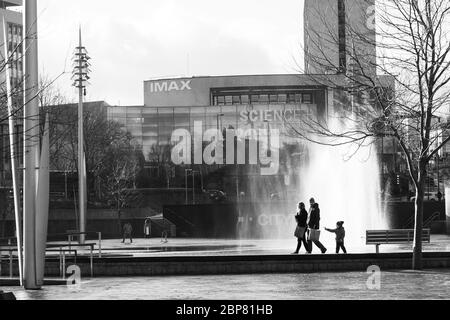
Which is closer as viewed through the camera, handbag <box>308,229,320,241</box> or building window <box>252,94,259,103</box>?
handbag <box>308,229,320,241</box>

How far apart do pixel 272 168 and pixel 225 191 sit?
5569 millimetres

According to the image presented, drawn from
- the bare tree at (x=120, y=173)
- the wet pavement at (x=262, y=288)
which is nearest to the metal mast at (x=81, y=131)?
the wet pavement at (x=262, y=288)

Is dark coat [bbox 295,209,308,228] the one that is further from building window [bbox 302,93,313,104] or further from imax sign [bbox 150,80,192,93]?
imax sign [bbox 150,80,192,93]

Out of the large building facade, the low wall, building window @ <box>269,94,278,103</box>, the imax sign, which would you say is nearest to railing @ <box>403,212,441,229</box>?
the low wall

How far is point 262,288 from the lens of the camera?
17141 mm

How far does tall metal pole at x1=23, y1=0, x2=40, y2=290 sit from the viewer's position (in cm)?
1736

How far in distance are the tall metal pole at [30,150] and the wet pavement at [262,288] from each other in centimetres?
53

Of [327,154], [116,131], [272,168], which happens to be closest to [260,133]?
[272,168]

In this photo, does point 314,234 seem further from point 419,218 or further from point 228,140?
point 228,140

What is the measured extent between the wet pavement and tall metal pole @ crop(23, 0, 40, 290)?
53cm

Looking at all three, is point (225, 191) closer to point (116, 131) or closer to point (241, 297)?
point (116, 131)

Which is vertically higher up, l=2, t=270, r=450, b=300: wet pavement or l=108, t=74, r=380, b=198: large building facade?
l=108, t=74, r=380, b=198: large building facade

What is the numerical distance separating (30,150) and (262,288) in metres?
5.14

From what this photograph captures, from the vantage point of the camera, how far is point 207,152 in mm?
95812
